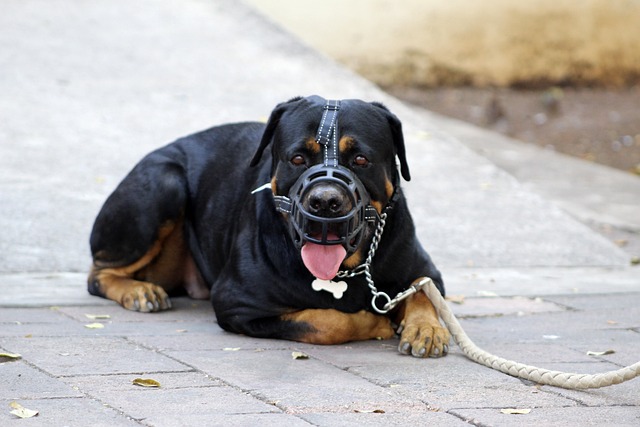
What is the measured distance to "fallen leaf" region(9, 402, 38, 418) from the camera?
3026 millimetres

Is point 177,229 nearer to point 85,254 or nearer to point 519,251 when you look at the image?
point 85,254

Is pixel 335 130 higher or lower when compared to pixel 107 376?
higher

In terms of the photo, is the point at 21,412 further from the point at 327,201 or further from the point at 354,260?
the point at 354,260

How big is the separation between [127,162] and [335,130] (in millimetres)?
3537

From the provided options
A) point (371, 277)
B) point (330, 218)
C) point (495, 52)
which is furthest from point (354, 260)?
point (495, 52)

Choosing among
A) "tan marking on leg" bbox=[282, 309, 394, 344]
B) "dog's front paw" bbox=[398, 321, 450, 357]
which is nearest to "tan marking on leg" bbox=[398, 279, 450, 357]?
"dog's front paw" bbox=[398, 321, 450, 357]

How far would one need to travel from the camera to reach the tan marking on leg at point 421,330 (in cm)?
402

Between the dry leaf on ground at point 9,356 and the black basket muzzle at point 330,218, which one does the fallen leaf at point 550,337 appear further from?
the dry leaf on ground at point 9,356

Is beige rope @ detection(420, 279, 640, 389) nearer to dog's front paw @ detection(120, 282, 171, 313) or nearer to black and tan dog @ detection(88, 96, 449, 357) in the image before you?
black and tan dog @ detection(88, 96, 449, 357)

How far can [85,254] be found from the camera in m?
5.95

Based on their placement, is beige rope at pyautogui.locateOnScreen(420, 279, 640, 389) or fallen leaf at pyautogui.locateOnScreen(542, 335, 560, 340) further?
fallen leaf at pyautogui.locateOnScreen(542, 335, 560, 340)

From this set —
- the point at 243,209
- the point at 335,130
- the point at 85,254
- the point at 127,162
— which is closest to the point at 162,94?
the point at 127,162

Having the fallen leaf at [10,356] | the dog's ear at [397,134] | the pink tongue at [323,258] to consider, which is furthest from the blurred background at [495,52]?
the fallen leaf at [10,356]

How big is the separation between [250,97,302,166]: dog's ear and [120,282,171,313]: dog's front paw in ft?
2.83
